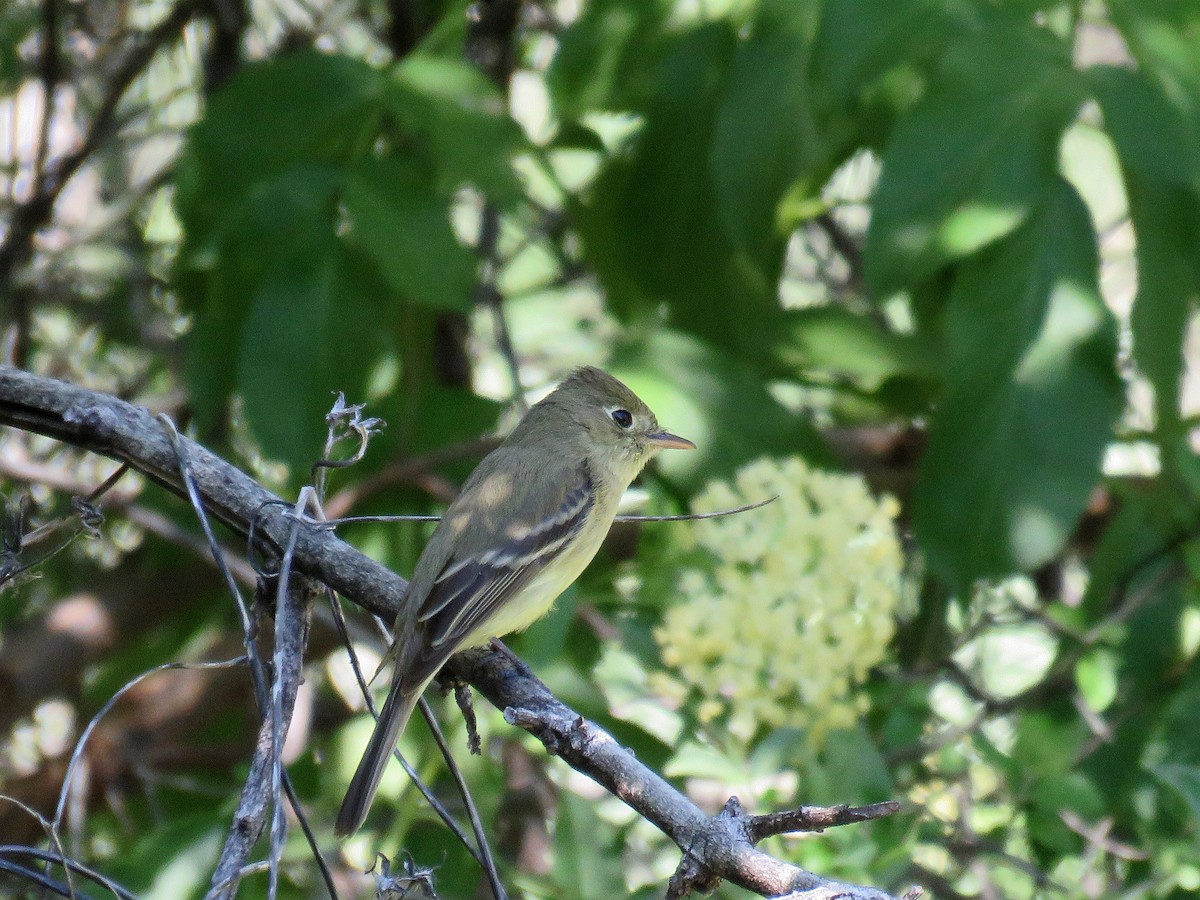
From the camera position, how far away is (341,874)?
4402 millimetres

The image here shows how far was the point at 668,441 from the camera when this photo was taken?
388 centimetres

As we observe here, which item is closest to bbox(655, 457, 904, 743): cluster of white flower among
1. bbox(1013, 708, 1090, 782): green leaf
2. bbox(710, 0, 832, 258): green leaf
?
bbox(1013, 708, 1090, 782): green leaf

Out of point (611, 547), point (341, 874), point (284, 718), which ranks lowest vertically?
point (341, 874)

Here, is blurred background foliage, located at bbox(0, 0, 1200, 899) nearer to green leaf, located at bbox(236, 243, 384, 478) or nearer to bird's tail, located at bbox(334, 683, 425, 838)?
green leaf, located at bbox(236, 243, 384, 478)

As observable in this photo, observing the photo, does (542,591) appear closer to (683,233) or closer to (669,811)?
(683,233)

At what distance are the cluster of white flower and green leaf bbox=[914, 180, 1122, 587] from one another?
0.29 m

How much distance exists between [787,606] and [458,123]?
1.35 meters

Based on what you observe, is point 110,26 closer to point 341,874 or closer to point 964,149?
point 341,874

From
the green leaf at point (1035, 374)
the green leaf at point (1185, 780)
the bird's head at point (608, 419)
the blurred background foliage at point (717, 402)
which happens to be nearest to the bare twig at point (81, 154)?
the blurred background foliage at point (717, 402)

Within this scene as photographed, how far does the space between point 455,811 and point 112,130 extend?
304cm

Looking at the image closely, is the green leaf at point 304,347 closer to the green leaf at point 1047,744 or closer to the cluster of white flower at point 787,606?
the cluster of white flower at point 787,606

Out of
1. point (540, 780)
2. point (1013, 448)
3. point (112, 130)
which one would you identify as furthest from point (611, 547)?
point (112, 130)

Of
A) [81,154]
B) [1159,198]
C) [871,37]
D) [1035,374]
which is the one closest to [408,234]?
[871,37]

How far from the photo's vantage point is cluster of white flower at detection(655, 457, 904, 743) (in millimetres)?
3035
